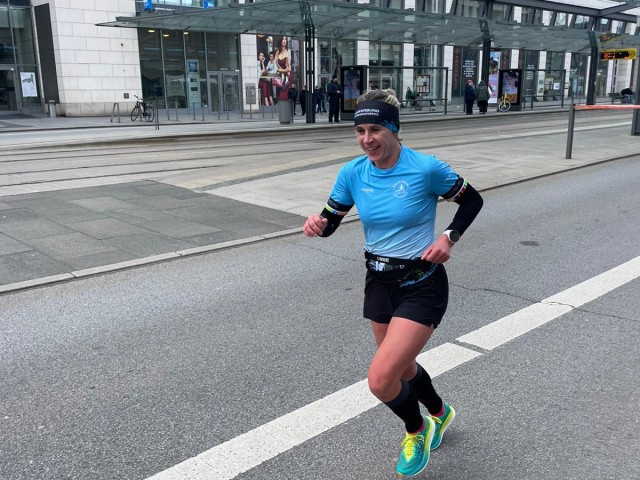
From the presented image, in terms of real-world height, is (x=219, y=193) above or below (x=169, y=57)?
below

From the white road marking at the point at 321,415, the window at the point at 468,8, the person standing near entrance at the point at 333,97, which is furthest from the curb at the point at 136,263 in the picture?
the window at the point at 468,8

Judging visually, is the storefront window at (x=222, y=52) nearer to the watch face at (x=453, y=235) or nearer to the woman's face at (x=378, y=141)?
the woman's face at (x=378, y=141)

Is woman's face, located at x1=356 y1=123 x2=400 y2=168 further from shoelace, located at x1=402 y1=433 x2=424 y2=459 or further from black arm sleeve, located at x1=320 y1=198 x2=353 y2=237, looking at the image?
shoelace, located at x1=402 y1=433 x2=424 y2=459

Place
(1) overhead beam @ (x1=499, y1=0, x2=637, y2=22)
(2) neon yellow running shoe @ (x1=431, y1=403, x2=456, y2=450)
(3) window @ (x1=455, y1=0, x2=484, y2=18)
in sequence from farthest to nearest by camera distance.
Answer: (3) window @ (x1=455, y1=0, x2=484, y2=18) < (1) overhead beam @ (x1=499, y1=0, x2=637, y2=22) < (2) neon yellow running shoe @ (x1=431, y1=403, x2=456, y2=450)

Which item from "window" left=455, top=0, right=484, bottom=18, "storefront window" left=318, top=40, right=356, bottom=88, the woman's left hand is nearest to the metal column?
"storefront window" left=318, top=40, right=356, bottom=88

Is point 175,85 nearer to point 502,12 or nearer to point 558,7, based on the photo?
point 502,12

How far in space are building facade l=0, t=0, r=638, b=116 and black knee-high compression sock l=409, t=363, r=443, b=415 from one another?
24325 millimetres

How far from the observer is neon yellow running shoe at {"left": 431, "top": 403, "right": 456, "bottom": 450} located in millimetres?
3340

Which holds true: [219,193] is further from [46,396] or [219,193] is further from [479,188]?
[46,396]

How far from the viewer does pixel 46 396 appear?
12.8ft

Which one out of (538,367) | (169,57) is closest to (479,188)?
(538,367)

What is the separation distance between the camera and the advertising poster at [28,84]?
1235 inches

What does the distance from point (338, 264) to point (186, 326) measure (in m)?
2.27

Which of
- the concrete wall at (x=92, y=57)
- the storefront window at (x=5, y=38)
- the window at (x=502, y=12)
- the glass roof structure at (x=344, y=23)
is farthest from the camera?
the window at (x=502, y=12)
